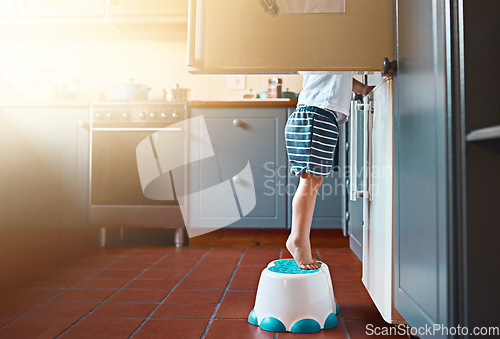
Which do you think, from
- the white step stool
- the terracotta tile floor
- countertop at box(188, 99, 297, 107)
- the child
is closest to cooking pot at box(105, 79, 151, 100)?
countertop at box(188, 99, 297, 107)

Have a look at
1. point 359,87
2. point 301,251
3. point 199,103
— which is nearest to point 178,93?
point 199,103

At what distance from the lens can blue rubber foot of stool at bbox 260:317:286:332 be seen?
→ 1.17 meters

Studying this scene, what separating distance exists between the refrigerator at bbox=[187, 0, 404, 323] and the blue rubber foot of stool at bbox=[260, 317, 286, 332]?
284 mm

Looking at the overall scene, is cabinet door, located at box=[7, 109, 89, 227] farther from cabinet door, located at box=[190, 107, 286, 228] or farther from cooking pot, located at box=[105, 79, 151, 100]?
cabinet door, located at box=[190, 107, 286, 228]

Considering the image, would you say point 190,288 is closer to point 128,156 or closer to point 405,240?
point 405,240

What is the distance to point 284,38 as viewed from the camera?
3.59 ft

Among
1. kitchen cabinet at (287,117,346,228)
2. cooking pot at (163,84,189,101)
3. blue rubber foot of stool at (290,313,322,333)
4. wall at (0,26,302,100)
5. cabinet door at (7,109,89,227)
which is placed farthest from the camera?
wall at (0,26,302,100)

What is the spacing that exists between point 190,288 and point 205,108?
3.90ft

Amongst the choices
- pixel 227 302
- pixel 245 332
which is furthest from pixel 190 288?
pixel 245 332

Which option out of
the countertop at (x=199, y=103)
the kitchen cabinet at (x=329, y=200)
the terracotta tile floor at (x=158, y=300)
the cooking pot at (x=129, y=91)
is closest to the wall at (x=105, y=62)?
the cooking pot at (x=129, y=91)

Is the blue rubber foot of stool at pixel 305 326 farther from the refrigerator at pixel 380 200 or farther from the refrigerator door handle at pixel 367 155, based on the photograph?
the refrigerator door handle at pixel 367 155

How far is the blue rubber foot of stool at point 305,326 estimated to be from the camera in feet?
3.79

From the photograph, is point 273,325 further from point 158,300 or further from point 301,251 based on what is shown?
point 158,300

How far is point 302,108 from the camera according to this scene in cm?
136
